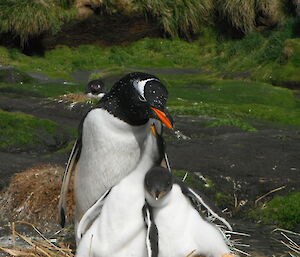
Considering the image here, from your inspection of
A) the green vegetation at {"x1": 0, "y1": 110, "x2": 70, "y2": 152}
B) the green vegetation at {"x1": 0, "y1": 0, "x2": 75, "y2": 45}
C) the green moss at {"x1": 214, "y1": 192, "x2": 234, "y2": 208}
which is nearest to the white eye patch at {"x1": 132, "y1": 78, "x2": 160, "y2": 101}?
the green moss at {"x1": 214, "y1": 192, "x2": 234, "y2": 208}

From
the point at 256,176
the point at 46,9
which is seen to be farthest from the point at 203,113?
the point at 46,9

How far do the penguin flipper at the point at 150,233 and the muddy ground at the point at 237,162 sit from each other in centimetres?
148

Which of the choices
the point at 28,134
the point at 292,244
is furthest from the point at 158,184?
the point at 28,134

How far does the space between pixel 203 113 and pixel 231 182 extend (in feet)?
13.8

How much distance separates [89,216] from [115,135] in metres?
0.50

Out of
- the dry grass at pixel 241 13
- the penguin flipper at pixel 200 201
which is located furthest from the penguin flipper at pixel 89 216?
the dry grass at pixel 241 13

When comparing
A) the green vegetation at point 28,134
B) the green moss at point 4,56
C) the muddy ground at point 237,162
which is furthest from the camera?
the green moss at point 4,56

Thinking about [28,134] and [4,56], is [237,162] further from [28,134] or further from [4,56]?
[4,56]

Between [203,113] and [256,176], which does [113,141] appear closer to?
[256,176]

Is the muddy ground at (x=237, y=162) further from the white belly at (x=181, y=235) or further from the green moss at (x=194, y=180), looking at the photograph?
the white belly at (x=181, y=235)

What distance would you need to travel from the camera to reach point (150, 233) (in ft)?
11.5

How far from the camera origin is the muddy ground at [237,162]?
6227 millimetres

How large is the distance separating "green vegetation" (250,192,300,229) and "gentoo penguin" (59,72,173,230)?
2.36 m

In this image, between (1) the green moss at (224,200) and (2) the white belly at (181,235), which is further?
(1) the green moss at (224,200)
